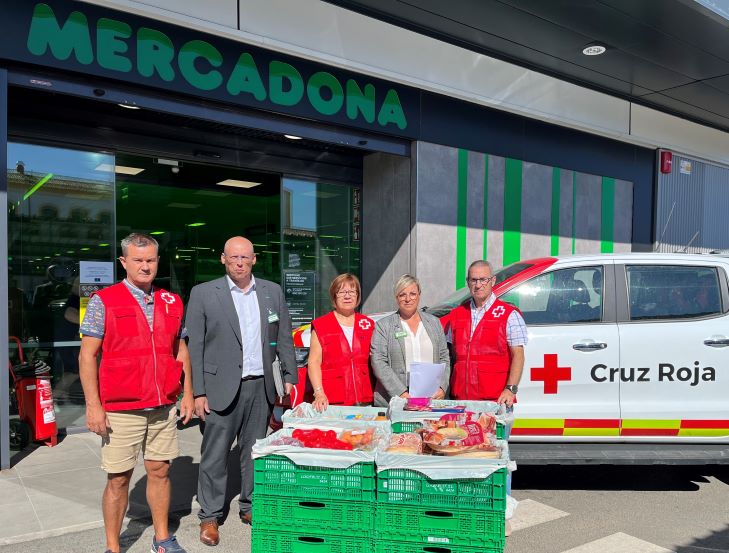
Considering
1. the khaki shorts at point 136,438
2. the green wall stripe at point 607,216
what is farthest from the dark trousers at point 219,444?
the green wall stripe at point 607,216

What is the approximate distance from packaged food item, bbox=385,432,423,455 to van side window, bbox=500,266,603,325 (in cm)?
223

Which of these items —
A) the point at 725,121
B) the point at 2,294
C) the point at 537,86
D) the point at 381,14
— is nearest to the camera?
the point at 2,294

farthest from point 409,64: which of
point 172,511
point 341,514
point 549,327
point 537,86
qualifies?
point 341,514

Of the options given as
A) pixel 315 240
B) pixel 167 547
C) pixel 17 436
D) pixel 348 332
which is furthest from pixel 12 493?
pixel 315 240

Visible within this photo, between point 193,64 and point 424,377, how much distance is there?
474 centimetres

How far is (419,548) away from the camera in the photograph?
2.78 m

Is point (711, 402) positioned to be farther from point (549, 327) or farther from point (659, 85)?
point (659, 85)

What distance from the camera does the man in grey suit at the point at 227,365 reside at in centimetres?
407

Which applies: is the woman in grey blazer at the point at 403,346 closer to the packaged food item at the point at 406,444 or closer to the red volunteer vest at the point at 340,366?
the red volunteer vest at the point at 340,366

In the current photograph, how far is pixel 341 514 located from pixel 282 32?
607 cm

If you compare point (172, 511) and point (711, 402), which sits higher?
point (711, 402)

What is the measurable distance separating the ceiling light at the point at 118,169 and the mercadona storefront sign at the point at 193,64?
1.33m

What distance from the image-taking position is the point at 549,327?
4.99 m

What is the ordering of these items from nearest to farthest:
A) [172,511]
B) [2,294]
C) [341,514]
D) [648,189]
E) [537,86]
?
[341,514] → [172,511] → [2,294] → [537,86] → [648,189]
